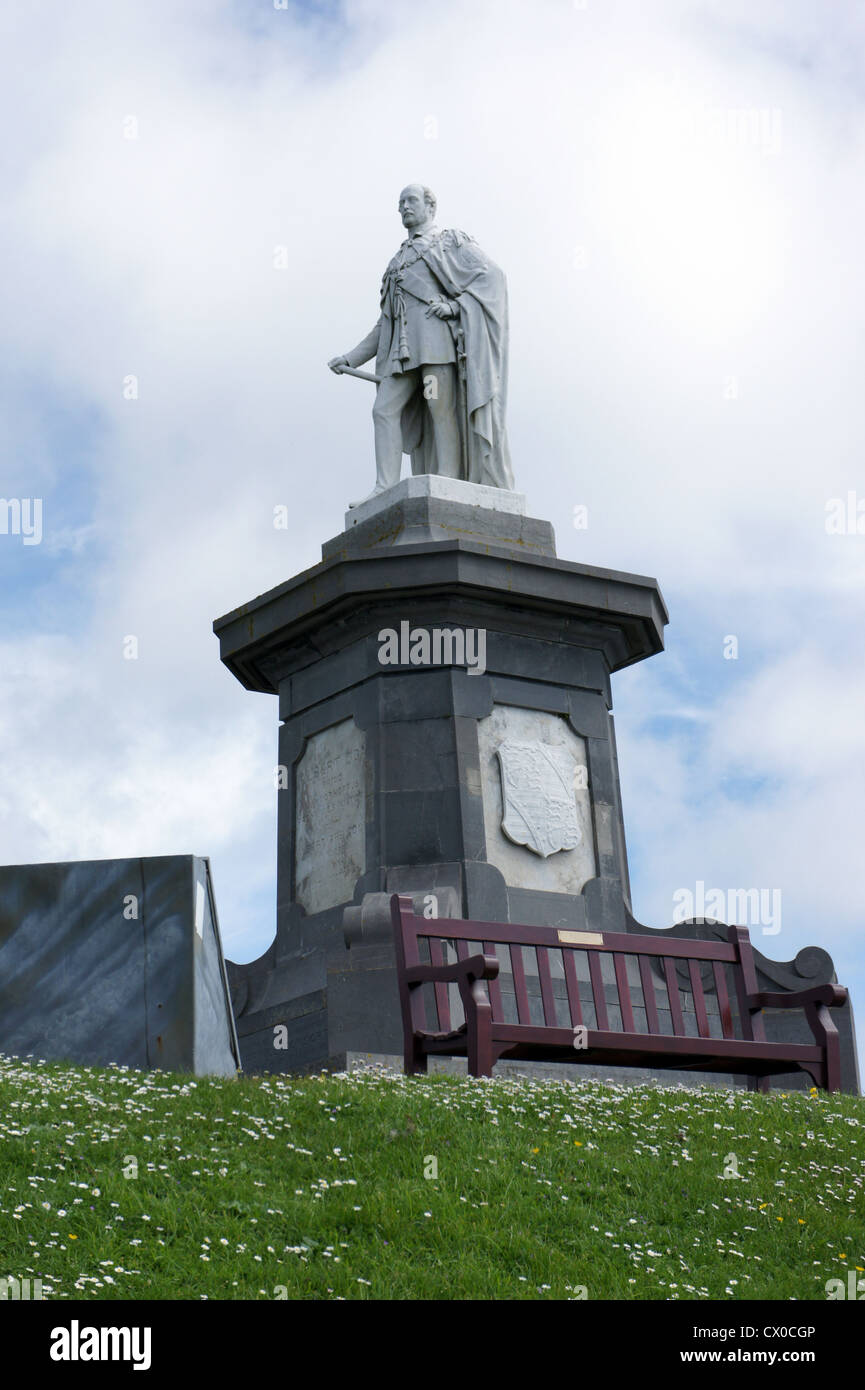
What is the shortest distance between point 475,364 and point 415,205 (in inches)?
63.5

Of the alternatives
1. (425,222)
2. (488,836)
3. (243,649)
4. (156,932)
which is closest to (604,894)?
(488,836)

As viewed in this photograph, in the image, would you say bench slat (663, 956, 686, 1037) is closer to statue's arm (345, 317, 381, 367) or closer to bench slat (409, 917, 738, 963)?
bench slat (409, 917, 738, 963)

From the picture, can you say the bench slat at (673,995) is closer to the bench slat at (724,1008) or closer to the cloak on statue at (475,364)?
the bench slat at (724,1008)

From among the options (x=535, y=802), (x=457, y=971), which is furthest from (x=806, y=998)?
(x=535, y=802)

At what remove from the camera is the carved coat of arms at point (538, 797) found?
13.1m

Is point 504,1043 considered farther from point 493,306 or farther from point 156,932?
point 493,306

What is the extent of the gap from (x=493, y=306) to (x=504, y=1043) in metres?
7.62

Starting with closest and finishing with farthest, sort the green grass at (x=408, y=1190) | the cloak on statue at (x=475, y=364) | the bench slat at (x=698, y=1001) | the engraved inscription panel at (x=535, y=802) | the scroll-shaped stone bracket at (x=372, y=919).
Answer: the green grass at (x=408, y=1190)
the bench slat at (x=698, y=1001)
the scroll-shaped stone bracket at (x=372, y=919)
the engraved inscription panel at (x=535, y=802)
the cloak on statue at (x=475, y=364)

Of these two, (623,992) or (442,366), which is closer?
(623,992)

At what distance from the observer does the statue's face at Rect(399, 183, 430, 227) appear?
50.0 feet

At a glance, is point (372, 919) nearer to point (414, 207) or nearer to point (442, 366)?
point (442, 366)

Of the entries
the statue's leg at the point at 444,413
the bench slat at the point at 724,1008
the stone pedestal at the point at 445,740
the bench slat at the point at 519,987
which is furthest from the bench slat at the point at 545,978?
the statue's leg at the point at 444,413

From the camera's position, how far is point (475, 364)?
14.7 metres

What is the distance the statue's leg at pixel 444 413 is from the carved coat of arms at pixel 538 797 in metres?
2.76
